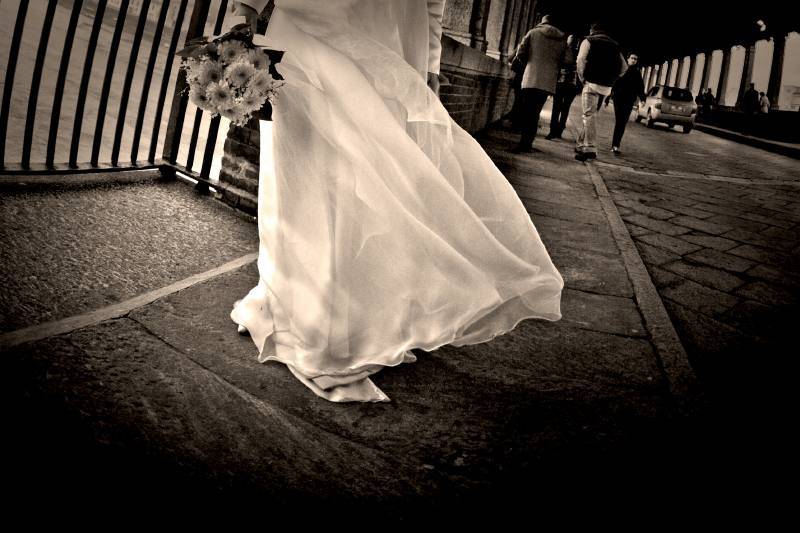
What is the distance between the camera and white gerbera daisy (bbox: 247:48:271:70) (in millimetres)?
1636

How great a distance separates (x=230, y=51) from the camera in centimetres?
166

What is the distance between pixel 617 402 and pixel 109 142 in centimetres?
588

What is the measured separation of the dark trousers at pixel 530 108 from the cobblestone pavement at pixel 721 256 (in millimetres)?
1134

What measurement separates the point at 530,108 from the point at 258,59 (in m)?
6.30

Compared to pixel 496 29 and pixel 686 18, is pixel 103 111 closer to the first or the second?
pixel 496 29

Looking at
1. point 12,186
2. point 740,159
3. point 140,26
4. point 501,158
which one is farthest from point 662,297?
point 740,159

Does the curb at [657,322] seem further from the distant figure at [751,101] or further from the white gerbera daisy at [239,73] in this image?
the distant figure at [751,101]

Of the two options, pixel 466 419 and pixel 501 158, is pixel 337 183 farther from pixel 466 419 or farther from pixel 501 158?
pixel 501 158

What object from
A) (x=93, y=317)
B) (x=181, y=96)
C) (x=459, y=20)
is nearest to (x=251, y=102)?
(x=93, y=317)

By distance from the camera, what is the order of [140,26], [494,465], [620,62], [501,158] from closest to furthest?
[494,465], [140,26], [501,158], [620,62]

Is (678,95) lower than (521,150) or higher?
higher

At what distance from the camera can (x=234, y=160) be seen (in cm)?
340

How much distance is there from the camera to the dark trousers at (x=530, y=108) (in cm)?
715

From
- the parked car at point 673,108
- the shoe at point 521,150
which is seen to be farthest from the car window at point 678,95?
the shoe at point 521,150
